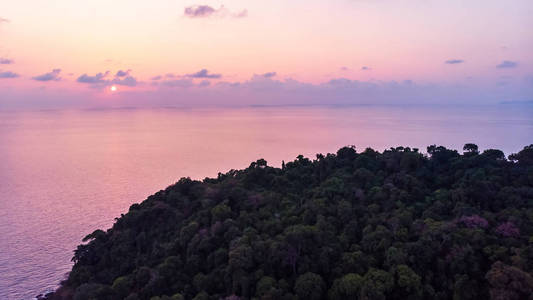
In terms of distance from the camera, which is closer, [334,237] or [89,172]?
[334,237]

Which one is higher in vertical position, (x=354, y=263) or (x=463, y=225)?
(x=463, y=225)

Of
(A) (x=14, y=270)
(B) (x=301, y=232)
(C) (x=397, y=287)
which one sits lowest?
(A) (x=14, y=270)

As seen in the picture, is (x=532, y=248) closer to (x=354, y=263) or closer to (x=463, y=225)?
(x=463, y=225)

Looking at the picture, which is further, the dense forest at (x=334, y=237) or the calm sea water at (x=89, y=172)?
the calm sea water at (x=89, y=172)

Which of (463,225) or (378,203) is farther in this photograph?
(378,203)

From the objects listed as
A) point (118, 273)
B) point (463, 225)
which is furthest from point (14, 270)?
point (463, 225)

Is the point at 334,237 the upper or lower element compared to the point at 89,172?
upper

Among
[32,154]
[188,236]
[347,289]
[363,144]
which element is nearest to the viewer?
[347,289]

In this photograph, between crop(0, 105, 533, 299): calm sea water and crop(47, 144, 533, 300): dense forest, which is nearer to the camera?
crop(47, 144, 533, 300): dense forest
